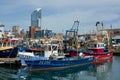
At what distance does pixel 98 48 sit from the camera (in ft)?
164

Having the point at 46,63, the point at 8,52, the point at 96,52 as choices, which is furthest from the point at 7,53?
the point at 96,52

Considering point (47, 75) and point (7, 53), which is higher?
point (7, 53)

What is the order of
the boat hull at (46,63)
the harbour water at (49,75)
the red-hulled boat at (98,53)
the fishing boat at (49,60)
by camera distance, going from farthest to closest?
1. the red-hulled boat at (98,53)
2. the fishing boat at (49,60)
3. the boat hull at (46,63)
4. the harbour water at (49,75)

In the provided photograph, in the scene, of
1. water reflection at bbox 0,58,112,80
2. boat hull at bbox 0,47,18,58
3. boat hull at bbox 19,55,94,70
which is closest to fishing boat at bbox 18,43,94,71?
boat hull at bbox 19,55,94,70

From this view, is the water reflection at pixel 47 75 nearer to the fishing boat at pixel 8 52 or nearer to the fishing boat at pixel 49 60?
the fishing boat at pixel 49 60

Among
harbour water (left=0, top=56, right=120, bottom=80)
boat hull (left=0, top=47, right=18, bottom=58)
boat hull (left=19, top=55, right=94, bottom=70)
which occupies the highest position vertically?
boat hull (left=0, top=47, right=18, bottom=58)

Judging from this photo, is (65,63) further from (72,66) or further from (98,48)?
(98,48)

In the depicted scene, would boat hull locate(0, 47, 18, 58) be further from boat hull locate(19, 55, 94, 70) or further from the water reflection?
the water reflection

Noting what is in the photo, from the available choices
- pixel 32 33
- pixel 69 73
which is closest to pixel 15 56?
pixel 69 73

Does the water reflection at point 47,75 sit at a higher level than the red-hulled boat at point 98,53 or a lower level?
lower

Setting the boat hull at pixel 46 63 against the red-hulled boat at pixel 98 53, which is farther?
the red-hulled boat at pixel 98 53

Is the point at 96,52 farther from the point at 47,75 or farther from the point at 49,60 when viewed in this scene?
the point at 47,75

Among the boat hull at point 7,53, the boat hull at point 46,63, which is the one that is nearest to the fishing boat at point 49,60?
the boat hull at point 46,63

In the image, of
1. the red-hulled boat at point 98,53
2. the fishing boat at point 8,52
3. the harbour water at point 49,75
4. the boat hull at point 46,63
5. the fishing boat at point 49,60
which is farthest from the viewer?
the red-hulled boat at point 98,53
